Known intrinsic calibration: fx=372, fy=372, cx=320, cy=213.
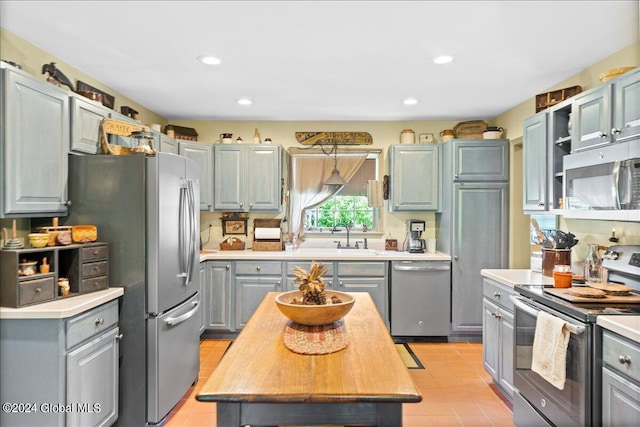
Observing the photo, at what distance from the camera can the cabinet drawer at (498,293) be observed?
103 inches

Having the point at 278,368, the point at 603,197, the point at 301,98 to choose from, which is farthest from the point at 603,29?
the point at 278,368

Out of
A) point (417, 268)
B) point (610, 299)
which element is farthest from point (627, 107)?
point (417, 268)

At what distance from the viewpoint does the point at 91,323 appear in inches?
82.3

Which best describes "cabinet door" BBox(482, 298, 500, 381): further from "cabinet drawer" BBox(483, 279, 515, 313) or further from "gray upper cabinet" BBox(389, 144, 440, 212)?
"gray upper cabinet" BBox(389, 144, 440, 212)

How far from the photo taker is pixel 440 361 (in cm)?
351

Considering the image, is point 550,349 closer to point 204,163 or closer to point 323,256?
point 323,256

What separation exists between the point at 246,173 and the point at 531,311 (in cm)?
314

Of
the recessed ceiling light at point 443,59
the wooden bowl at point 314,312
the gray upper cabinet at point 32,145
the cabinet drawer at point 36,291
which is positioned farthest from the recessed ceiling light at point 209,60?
the wooden bowl at point 314,312

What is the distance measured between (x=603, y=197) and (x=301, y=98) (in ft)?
8.54

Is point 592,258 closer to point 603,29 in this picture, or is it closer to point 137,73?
point 603,29

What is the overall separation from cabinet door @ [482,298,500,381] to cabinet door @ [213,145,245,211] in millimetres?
2769

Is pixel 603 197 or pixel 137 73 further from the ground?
pixel 137 73

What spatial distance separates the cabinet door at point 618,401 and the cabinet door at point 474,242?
2268mm

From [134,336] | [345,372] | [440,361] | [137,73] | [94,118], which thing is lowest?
[440,361]
